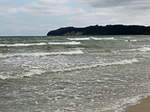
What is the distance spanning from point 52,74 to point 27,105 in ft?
17.5

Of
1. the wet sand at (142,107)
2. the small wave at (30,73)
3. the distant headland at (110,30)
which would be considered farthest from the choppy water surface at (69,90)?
the distant headland at (110,30)

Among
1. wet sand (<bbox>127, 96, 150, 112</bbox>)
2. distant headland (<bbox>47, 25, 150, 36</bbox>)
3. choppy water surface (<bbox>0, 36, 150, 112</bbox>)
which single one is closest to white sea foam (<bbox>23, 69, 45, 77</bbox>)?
choppy water surface (<bbox>0, 36, 150, 112</bbox>)

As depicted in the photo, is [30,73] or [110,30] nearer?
[30,73]

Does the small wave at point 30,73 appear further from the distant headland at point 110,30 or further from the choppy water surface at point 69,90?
the distant headland at point 110,30

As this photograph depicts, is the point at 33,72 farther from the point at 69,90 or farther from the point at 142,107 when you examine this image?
the point at 142,107

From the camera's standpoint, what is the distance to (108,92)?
987cm

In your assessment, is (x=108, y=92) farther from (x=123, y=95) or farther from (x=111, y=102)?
(x=111, y=102)

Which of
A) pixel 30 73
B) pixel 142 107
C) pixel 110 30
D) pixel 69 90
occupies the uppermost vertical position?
pixel 110 30

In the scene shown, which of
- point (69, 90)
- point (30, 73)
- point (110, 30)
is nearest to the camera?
point (69, 90)

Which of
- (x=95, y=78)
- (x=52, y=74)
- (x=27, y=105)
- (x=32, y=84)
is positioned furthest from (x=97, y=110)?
(x=52, y=74)

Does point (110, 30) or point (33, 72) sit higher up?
point (110, 30)

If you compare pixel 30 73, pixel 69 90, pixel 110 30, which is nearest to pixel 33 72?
pixel 30 73

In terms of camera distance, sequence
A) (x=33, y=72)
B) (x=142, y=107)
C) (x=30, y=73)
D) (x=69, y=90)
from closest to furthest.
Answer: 1. (x=142, y=107)
2. (x=69, y=90)
3. (x=30, y=73)
4. (x=33, y=72)

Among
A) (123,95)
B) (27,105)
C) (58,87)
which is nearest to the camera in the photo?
(27,105)
